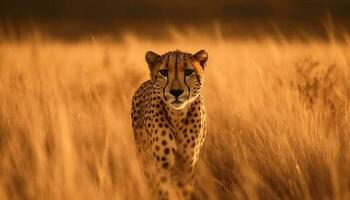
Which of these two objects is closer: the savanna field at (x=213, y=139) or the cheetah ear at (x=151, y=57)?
the savanna field at (x=213, y=139)

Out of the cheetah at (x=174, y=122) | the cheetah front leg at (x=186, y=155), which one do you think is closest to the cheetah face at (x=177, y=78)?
the cheetah at (x=174, y=122)

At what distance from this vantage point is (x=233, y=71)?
6.38m

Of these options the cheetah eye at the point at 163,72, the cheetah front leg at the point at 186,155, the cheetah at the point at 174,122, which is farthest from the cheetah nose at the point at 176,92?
the cheetah front leg at the point at 186,155

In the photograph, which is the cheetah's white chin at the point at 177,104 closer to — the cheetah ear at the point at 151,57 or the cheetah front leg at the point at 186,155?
the cheetah front leg at the point at 186,155

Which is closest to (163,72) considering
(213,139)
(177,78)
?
(177,78)

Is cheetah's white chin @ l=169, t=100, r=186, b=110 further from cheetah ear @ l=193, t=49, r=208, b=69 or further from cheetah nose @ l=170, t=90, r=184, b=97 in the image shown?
cheetah ear @ l=193, t=49, r=208, b=69

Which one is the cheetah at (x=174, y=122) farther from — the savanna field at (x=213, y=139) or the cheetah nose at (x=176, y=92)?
the savanna field at (x=213, y=139)

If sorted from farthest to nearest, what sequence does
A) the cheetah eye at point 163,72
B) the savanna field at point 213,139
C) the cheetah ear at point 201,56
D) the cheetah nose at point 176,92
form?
the cheetah ear at point 201,56 → the cheetah eye at point 163,72 → the cheetah nose at point 176,92 → the savanna field at point 213,139

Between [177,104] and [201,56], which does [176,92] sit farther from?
[201,56]

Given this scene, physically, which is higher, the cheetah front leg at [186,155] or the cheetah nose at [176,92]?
the cheetah nose at [176,92]

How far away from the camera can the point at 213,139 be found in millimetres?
3746

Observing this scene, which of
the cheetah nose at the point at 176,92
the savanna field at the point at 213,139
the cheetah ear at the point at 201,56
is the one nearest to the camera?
the savanna field at the point at 213,139

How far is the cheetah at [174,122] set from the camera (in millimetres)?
2916

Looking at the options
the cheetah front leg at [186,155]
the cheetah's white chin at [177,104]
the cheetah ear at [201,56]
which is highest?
the cheetah ear at [201,56]
